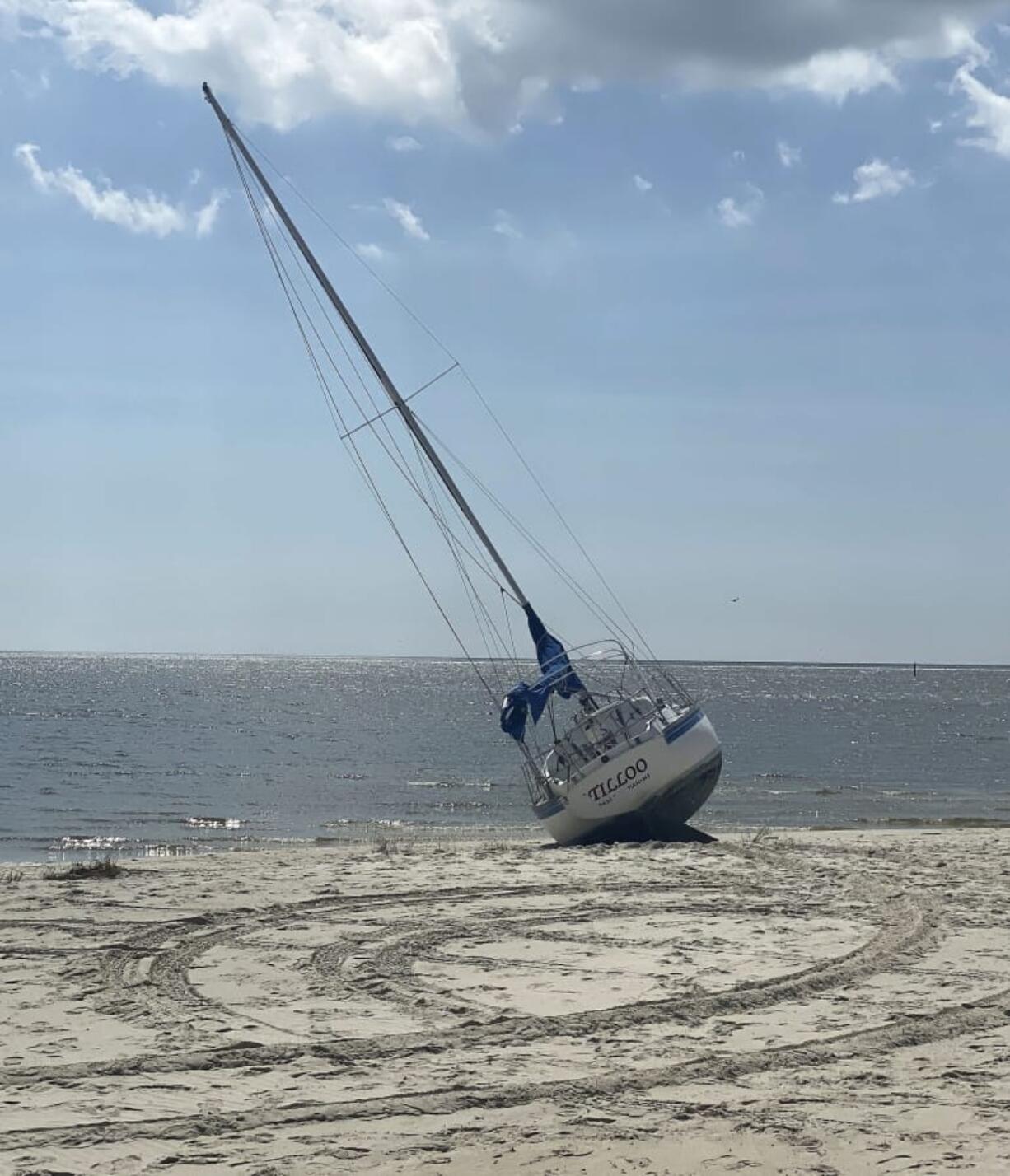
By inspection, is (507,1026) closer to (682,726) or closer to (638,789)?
(638,789)

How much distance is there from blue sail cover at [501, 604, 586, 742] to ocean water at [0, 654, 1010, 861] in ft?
34.2

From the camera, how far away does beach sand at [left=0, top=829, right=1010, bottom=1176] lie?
7215mm

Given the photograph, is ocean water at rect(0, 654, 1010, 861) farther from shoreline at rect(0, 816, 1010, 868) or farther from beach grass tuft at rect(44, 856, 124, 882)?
beach grass tuft at rect(44, 856, 124, 882)

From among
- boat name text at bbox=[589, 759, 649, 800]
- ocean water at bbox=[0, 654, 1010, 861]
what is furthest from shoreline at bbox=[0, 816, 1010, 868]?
boat name text at bbox=[589, 759, 649, 800]

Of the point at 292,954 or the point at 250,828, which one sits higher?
the point at 292,954

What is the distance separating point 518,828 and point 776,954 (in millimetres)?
22792

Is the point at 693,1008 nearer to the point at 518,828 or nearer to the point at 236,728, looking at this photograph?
the point at 518,828

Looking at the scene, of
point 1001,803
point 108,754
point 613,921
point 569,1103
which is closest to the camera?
point 569,1103

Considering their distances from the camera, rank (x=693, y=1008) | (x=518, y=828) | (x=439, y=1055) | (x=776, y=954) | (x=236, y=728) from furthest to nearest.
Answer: (x=236, y=728)
(x=518, y=828)
(x=776, y=954)
(x=693, y=1008)
(x=439, y=1055)

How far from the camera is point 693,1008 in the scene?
10102 millimetres

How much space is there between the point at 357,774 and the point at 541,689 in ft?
102

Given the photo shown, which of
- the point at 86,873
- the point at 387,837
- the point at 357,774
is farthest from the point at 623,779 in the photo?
the point at 357,774

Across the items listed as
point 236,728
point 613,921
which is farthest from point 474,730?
point 613,921

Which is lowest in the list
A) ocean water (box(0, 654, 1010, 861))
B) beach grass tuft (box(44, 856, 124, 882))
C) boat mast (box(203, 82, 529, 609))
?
ocean water (box(0, 654, 1010, 861))
